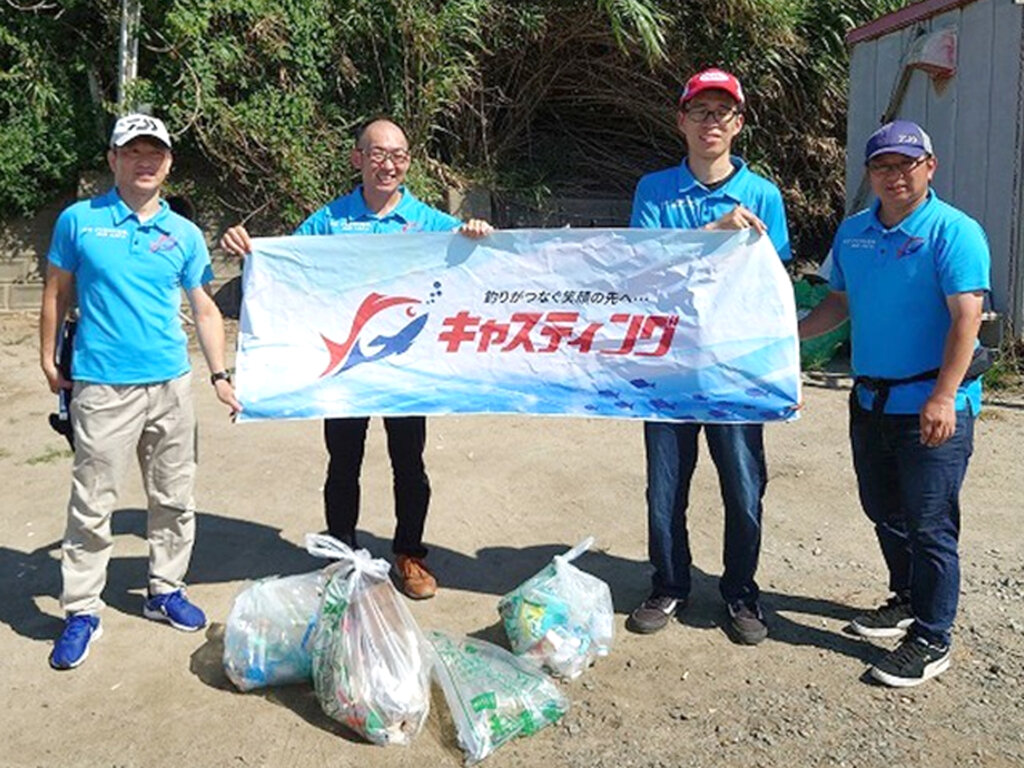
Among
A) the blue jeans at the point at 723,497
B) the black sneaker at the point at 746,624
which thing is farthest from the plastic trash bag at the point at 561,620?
the black sneaker at the point at 746,624

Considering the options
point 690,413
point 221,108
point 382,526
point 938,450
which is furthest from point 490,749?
point 221,108

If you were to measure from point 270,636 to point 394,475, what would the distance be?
1.00 m

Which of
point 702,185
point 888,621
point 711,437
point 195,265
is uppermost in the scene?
point 702,185

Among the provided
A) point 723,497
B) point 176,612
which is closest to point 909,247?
point 723,497

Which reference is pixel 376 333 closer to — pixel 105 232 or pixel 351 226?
pixel 351 226

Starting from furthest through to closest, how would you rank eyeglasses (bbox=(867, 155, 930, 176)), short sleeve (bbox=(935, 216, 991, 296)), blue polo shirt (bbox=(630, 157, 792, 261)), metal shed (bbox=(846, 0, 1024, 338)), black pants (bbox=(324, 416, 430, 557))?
metal shed (bbox=(846, 0, 1024, 338)), black pants (bbox=(324, 416, 430, 557)), blue polo shirt (bbox=(630, 157, 792, 261)), eyeglasses (bbox=(867, 155, 930, 176)), short sleeve (bbox=(935, 216, 991, 296))

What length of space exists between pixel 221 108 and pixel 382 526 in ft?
20.3

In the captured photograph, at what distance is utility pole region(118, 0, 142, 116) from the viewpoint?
30.3 ft

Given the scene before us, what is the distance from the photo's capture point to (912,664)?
10.8ft

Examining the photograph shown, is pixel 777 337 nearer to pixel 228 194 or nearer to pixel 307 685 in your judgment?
pixel 307 685

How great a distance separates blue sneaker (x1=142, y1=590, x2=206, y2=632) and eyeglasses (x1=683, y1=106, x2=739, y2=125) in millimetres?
2577

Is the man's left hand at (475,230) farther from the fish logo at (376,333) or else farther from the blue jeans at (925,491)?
the blue jeans at (925,491)

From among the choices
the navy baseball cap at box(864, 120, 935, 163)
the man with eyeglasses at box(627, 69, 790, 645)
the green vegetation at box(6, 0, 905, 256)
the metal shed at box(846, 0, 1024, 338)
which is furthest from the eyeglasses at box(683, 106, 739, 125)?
the green vegetation at box(6, 0, 905, 256)

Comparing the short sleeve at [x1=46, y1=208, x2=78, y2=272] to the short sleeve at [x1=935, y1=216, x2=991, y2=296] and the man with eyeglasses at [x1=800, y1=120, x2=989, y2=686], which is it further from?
the short sleeve at [x1=935, y1=216, x2=991, y2=296]
